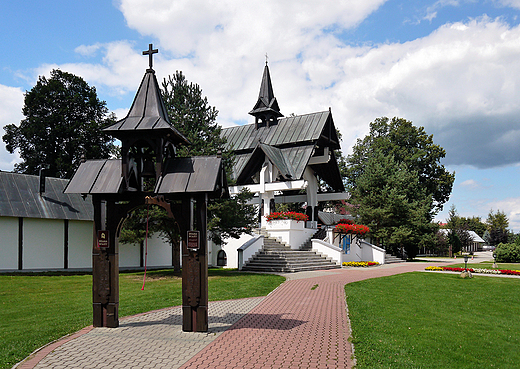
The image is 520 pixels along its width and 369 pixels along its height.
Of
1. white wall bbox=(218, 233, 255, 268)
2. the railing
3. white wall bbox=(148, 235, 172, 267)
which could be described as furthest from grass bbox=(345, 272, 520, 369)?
white wall bbox=(148, 235, 172, 267)

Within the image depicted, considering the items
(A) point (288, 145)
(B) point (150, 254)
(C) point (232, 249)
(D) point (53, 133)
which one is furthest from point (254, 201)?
(D) point (53, 133)

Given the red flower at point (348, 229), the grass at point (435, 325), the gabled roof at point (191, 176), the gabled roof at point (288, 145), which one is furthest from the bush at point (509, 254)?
the gabled roof at point (191, 176)

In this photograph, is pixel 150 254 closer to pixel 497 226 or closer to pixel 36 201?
pixel 36 201

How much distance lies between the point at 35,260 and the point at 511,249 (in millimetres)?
32546

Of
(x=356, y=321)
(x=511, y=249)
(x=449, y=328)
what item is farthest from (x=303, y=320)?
(x=511, y=249)

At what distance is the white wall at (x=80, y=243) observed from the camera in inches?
915

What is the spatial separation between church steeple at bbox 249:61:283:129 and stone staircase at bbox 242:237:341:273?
12.2 m

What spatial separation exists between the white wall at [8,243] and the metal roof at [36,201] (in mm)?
551

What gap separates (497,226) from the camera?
74688mm

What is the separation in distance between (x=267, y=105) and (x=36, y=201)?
18.9 metres

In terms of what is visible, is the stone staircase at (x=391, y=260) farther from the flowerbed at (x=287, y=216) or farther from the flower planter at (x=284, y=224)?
the flowerbed at (x=287, y=216)

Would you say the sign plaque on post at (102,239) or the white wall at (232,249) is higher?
the sign plaque on post at (102,239)

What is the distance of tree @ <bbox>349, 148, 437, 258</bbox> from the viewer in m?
32.8

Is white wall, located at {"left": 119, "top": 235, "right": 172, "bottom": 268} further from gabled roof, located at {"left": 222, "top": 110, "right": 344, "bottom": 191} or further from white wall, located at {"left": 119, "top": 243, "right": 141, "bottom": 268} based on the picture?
gabled roof, located at {"left": 222, "top": 110, "right": 344, "bottom": 191}
